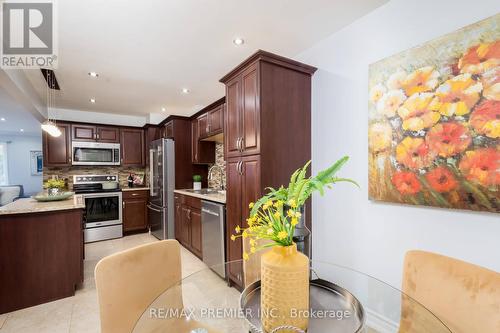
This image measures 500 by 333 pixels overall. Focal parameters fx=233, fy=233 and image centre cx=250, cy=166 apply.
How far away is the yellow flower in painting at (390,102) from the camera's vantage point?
1.64 metres

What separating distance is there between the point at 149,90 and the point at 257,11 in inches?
90.6

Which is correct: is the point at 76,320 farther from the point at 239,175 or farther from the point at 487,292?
the point at 487,292

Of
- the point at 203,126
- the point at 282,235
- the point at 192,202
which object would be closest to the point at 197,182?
the point at 192,202

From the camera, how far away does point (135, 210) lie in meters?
4.57

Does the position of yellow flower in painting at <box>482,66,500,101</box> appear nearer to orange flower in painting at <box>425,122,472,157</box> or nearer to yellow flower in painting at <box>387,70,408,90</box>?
orange flower in painting at <box>425,122,472,157</box>

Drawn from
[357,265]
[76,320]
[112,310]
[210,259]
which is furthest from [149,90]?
[357,265]

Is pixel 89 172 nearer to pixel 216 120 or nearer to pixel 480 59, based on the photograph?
pixel 216 120

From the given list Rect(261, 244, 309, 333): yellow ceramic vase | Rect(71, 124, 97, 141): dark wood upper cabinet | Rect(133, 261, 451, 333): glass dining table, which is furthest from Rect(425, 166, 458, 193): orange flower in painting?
Rect(71, 124, 97, 141): dark wood upper cabinet

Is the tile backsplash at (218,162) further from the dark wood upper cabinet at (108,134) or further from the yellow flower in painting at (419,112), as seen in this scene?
the yellow flower in painting at (419,112)

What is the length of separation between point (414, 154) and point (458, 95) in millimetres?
408

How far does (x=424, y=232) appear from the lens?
156 cm

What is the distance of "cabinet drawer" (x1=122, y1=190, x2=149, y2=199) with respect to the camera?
4487 millimetres

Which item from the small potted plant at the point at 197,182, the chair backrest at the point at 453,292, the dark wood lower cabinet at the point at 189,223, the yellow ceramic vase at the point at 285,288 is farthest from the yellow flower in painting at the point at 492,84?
the small potted plant at the point at 197,182

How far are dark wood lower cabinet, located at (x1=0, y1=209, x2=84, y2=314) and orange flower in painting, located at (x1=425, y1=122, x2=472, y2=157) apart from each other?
3.17 m
